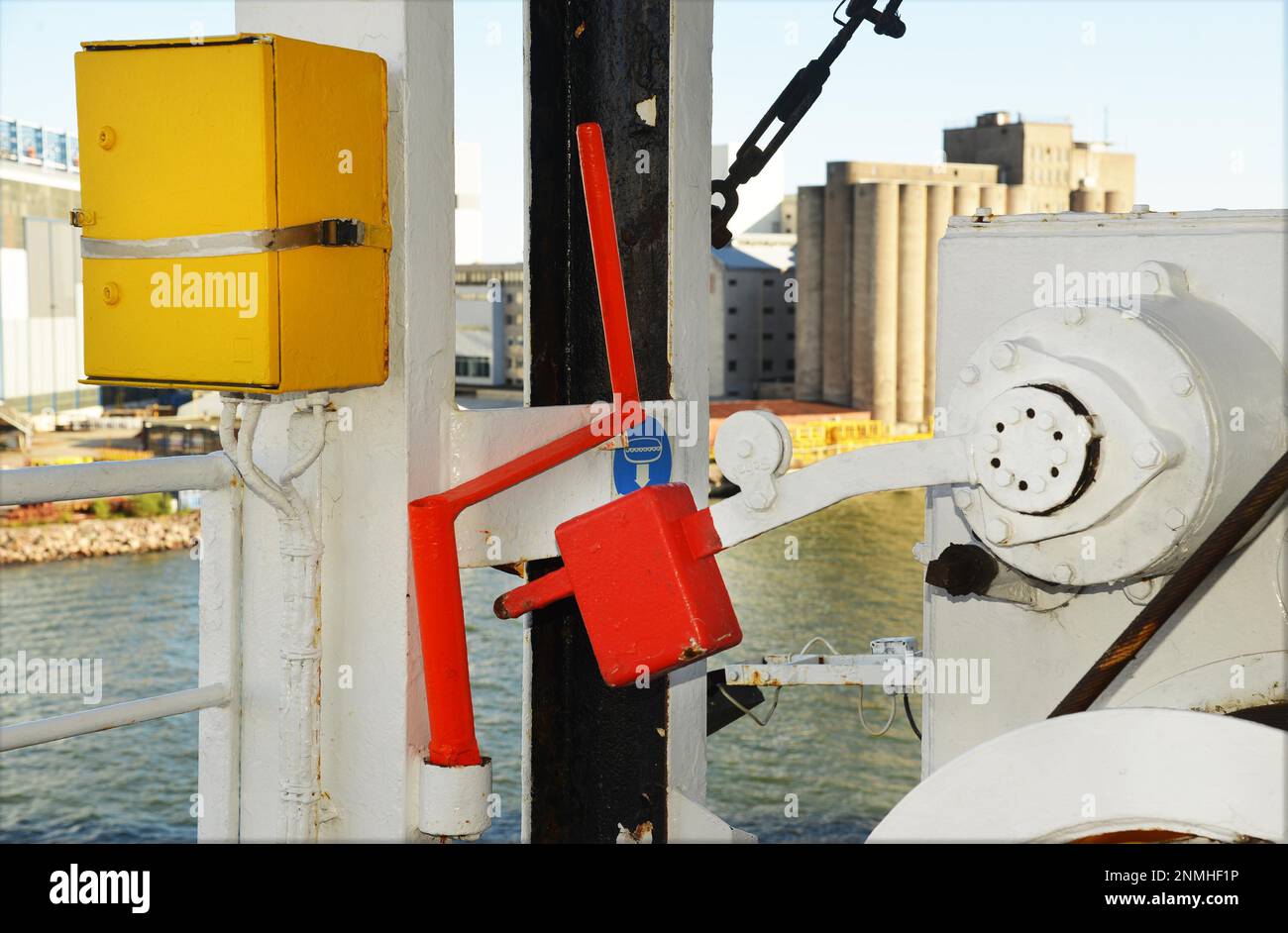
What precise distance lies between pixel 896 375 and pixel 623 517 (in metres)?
35.4

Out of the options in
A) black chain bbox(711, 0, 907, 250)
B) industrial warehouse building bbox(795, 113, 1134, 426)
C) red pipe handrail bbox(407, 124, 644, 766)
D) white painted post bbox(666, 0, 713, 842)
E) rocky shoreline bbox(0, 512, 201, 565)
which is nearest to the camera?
red pipe handrail bbox(407, 124, 644, 766)

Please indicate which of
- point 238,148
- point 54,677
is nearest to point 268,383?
point 238,148

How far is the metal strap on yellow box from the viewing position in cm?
132

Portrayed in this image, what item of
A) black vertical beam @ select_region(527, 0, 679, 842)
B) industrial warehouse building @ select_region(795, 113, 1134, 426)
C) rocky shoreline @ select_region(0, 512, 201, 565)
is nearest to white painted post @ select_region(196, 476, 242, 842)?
black vertical beam @ select_region(527, 0, 679, 842)

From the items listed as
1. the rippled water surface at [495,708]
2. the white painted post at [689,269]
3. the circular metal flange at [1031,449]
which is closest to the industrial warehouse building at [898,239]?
the rippled water surface at [495,708]

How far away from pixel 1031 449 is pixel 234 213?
732 millimetres

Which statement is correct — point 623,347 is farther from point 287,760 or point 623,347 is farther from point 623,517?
point 287,760

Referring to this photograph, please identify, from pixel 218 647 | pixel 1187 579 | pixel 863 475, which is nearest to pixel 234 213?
pixel 218 647

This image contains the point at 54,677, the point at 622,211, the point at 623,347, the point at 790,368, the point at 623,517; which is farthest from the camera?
the point at 790,368

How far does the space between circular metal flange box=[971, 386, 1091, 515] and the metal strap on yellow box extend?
629 mm

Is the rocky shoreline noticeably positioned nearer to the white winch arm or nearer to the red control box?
the red control box

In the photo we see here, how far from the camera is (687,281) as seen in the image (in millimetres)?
1795

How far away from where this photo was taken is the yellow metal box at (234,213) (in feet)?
4.34

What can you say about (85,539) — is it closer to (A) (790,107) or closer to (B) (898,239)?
(B) (898,239)
